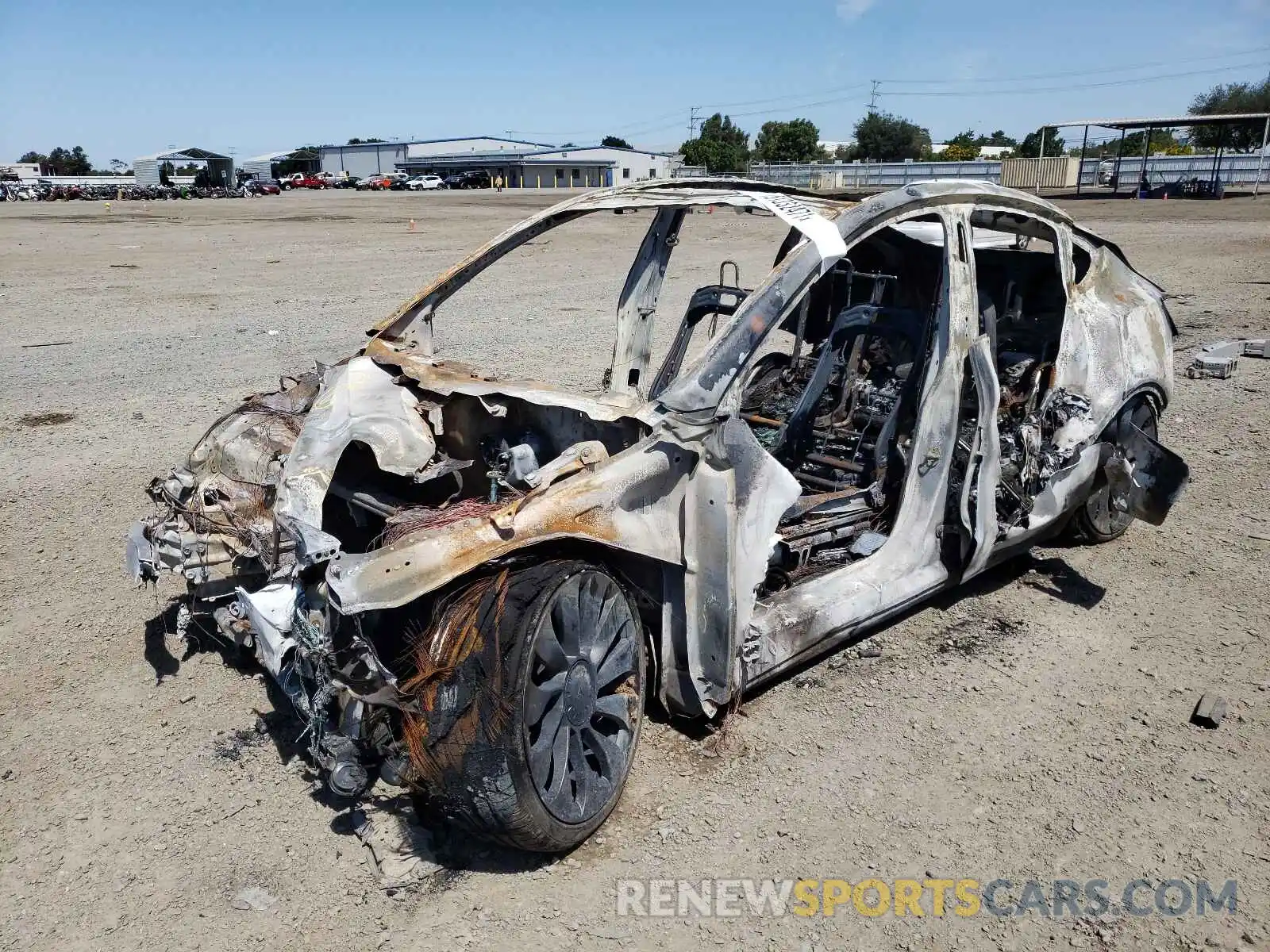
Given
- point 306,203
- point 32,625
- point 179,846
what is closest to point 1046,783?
point 179,846

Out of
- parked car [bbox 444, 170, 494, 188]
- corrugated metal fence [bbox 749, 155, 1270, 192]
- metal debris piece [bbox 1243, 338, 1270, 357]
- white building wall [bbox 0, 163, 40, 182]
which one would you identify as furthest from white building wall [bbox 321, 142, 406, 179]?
metal debris piece [bbox 1243, 338, 1270, 357]

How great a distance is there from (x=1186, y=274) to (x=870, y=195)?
14.5m

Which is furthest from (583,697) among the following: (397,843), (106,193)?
(106,193)

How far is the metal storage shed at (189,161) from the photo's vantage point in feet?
216

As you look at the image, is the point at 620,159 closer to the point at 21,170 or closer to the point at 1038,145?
the point at 1038,145

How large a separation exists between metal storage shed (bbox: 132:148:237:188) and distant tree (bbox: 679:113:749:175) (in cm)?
3213

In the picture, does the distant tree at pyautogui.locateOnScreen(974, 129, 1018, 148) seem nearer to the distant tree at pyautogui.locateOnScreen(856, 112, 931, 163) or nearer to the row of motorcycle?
the distant tree at pyautogui.locateOnScreen(856, 112, 931, 163)

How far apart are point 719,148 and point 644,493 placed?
245 ft

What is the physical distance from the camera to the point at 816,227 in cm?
371

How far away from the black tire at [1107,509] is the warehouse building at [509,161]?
227 feet

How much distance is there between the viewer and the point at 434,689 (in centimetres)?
284

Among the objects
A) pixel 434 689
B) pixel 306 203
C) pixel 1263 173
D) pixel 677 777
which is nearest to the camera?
pixel 434 689

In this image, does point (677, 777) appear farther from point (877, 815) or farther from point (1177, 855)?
point (1177, 855)

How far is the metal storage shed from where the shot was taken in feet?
216
